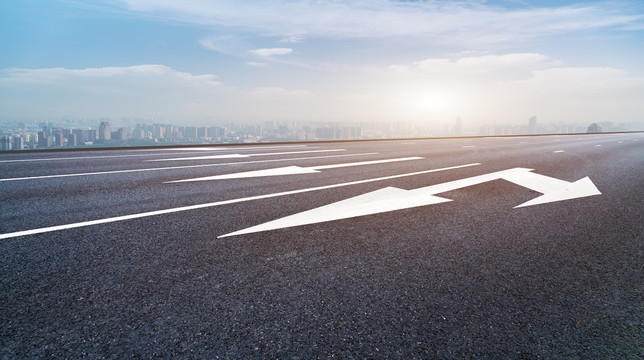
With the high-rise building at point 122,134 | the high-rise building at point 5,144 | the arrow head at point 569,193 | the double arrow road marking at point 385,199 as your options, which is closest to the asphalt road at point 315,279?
the double arrow road marking at point 385,199

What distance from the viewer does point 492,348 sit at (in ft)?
5.99

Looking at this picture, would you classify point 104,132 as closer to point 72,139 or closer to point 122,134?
point 122,134

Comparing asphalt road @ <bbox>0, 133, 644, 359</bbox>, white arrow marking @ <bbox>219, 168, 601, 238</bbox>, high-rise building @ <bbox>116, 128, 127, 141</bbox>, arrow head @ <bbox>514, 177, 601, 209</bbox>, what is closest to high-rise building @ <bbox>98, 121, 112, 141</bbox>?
high-rise building @ <bbox>116, 128, 127, 141</bbox>

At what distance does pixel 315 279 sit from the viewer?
2572mm

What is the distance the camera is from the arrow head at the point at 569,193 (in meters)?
5.35

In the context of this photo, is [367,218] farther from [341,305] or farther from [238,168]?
[238,168]

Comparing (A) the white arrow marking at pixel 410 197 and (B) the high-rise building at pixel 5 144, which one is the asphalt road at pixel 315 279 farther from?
(B) the high-rise building at pixel 5 144

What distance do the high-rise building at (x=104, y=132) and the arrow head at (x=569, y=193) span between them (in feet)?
119

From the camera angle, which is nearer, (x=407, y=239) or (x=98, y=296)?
(x=98, y=296)

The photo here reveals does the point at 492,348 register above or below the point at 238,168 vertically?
below

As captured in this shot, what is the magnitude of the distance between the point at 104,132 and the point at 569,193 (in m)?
39.4

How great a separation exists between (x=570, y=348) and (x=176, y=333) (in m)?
2.01

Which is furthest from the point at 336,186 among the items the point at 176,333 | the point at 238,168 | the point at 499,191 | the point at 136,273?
the point at 176,333

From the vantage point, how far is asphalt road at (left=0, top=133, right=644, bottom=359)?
1.85m
